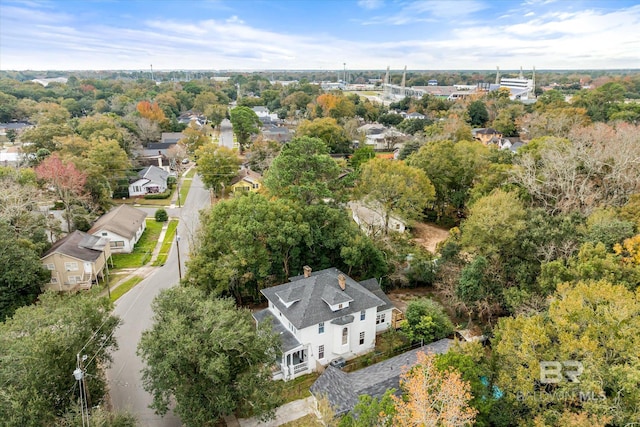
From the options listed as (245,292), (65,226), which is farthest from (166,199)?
(245,292)

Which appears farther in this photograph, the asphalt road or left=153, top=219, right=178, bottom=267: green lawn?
left=153, top=219, right=178, bottom=267: green lawn

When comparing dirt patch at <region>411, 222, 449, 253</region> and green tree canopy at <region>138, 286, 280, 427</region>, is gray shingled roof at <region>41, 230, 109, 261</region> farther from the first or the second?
dirt patch at <region>411, 222, 449, 253</region>

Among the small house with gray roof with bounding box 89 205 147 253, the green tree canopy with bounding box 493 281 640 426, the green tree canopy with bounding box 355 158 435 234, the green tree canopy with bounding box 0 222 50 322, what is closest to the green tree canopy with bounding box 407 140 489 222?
the green tree canopy with bounding box 355 158 435 234

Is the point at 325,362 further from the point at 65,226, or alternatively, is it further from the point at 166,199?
the point at 166,199

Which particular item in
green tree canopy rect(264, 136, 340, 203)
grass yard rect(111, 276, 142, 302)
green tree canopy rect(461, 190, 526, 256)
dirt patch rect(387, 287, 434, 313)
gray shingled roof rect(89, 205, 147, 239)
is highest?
green tree canopy rect(264, 136, 340, 203)

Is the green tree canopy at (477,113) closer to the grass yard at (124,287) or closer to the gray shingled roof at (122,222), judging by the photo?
the gray shingled roof at (122,222)

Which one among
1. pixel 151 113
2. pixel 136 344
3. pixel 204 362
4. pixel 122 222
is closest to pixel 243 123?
pixel 151 113
